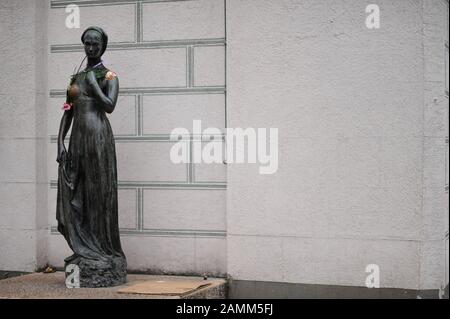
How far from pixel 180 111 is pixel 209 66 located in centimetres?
54

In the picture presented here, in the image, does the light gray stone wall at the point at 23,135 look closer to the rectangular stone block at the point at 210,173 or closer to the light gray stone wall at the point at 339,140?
the rectangular stone block at the point at 210,173

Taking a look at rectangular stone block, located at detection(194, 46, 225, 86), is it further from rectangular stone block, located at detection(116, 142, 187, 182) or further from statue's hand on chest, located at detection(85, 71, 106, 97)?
statue's hand on chest, located at detection(85, 71, 106, 97)

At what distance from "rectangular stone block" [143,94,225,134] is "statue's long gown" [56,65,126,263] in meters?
0.86

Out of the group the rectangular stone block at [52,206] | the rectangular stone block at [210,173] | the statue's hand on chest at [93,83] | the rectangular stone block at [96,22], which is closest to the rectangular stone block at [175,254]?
the rectangular stone block at [210,173]

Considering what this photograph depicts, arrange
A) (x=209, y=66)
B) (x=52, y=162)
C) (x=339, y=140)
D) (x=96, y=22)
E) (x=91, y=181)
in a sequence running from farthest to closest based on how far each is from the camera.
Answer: (x=52, y=162)
(x=96, y=22)
(x=209, y=66)
(x=339, y=140)
(x=91, y=181)

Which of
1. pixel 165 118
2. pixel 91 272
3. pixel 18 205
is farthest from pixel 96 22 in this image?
pixel 91 272

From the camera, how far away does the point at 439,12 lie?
7.18m

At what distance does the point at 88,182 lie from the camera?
23.6 feet

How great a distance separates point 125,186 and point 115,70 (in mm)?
1211

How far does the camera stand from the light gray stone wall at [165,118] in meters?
7.90

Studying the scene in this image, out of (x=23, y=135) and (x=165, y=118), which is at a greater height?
Answer: (x=165, y=118)

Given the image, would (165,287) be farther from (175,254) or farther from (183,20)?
(183,20)

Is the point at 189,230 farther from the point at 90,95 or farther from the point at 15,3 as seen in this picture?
the point at 15,3

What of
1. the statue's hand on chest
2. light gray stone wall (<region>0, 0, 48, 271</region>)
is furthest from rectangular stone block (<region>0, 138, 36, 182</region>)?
the statue's hand on chest
